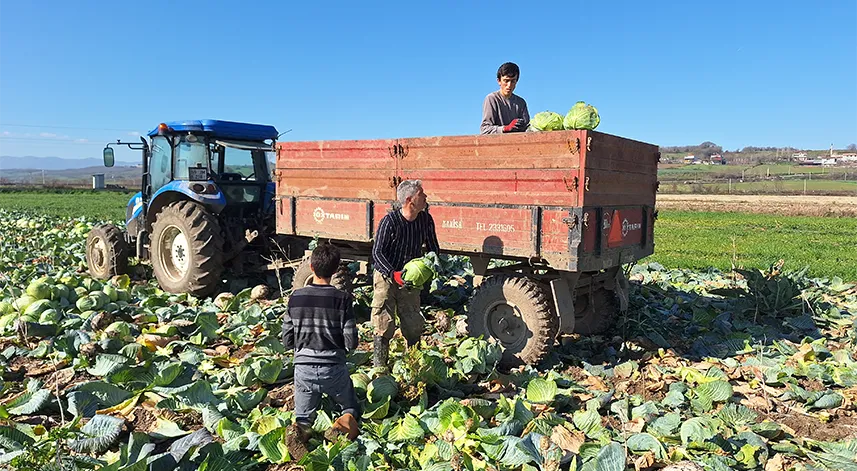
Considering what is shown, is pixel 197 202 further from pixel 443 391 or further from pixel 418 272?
pixel 443 391

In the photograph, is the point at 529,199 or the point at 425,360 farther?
the point at 529,199

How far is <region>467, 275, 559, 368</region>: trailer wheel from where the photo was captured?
18.0ft

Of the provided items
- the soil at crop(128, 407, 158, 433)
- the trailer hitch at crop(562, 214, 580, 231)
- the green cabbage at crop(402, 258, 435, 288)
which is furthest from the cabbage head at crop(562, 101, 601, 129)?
the soil at crop(128, 407, 158, 433)

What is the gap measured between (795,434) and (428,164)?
3821mm

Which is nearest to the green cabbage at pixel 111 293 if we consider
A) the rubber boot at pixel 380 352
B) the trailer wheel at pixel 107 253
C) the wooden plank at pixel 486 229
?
the trailer wheel at pixel 107 253

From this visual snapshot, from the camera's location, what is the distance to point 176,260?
846cm

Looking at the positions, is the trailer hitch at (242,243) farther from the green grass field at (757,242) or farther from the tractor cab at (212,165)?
the green grass field at (757,242)

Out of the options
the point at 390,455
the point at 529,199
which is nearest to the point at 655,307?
the point at 529,199

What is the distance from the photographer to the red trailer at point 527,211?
5.26 metres

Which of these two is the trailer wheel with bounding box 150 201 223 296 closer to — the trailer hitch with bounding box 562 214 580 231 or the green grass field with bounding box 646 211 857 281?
the trailer hitch with bounding box 562 214 580 231

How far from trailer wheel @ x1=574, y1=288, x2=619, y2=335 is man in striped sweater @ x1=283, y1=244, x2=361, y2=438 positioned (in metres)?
3.50

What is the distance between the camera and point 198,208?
7898mm

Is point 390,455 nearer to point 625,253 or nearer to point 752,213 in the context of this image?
point 625,253

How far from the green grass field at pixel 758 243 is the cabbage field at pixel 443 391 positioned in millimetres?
2416
